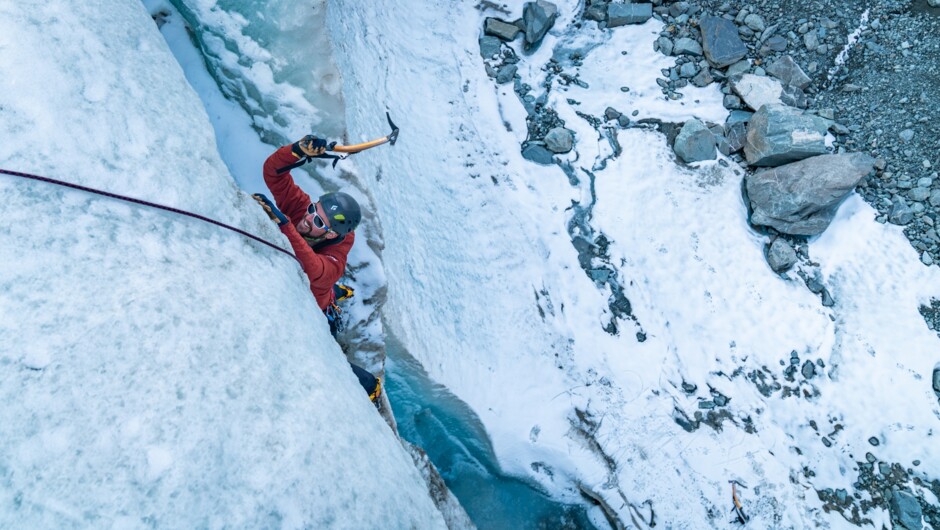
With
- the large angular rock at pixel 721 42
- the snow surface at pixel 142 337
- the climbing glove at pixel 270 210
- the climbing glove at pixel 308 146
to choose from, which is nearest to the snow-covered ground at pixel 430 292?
the snow surface at pixel 142 337

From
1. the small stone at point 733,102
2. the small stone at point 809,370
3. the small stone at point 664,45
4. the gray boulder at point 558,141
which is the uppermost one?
the small stone at point 664,45

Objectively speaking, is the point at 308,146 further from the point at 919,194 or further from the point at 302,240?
the point at 919,194

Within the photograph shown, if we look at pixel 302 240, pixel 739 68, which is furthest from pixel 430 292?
pixel 739 68

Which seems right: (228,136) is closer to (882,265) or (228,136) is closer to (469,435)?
(469,435)

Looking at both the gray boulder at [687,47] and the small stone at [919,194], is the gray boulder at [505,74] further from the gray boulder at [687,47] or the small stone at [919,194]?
the small stone at [919,194]

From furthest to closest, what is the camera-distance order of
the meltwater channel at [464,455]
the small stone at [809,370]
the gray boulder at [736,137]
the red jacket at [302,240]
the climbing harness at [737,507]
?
the gray boulder at [736,137]
the small stone at [809,370]
the climbing harness at [737,507]
the meltwater channel at [464,455]
the red jacket at [302,240]

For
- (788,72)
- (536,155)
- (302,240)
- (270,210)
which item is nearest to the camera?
(270,210)

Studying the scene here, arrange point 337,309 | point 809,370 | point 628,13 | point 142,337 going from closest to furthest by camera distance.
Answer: point 142,337 < point 337,309 < point 809,370 < point 628,13
